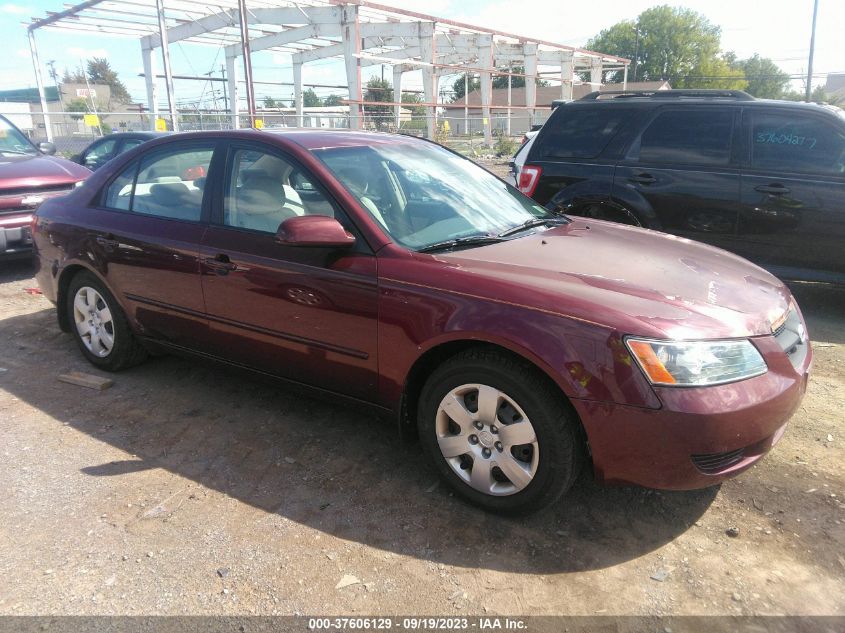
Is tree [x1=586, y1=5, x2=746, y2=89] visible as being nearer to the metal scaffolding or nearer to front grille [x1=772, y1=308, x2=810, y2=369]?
the metal scaffolding

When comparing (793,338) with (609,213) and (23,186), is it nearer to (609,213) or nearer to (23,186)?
(609,213)

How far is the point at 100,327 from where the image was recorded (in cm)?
432

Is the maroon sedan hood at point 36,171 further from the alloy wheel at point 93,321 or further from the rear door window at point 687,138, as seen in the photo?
the rear door window at point 687,138

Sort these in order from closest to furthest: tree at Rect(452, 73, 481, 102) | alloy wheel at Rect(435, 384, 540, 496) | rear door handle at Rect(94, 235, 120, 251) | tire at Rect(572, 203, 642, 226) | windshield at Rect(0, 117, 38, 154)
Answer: alloy wheel at Rect(435, 384, 540, 496)
rear door handle at Rect(94, 235, 120, 251)
tire at Rect(572, 203, 642, 226)
windshield at Rect(0, 117, 38, 154)
tree at Rect(452, 73, 481, 102)

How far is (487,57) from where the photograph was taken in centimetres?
2931

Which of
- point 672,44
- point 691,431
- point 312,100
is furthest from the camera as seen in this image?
point 672,44

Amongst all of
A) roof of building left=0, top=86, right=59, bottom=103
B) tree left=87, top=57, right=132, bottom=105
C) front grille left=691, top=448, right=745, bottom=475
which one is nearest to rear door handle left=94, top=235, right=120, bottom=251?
front grille left=691, top=448, right=745, bottom=475

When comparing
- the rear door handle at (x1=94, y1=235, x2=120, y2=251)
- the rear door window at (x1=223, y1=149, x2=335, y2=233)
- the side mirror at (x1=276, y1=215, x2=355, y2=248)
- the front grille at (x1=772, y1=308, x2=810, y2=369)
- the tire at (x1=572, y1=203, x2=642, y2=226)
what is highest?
the rear door window at (x1=223, y1=149, x2=335, y2=233)

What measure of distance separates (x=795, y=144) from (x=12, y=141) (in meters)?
8.95

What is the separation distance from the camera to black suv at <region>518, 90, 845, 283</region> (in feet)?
17.0

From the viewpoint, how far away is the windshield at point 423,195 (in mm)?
3137

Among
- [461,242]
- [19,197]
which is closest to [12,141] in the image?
[19,197]

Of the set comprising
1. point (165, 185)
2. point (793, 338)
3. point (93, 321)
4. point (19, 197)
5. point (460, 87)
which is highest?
point (460, 87)

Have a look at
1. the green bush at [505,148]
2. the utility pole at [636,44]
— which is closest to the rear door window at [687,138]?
the green bush at [505,148]
